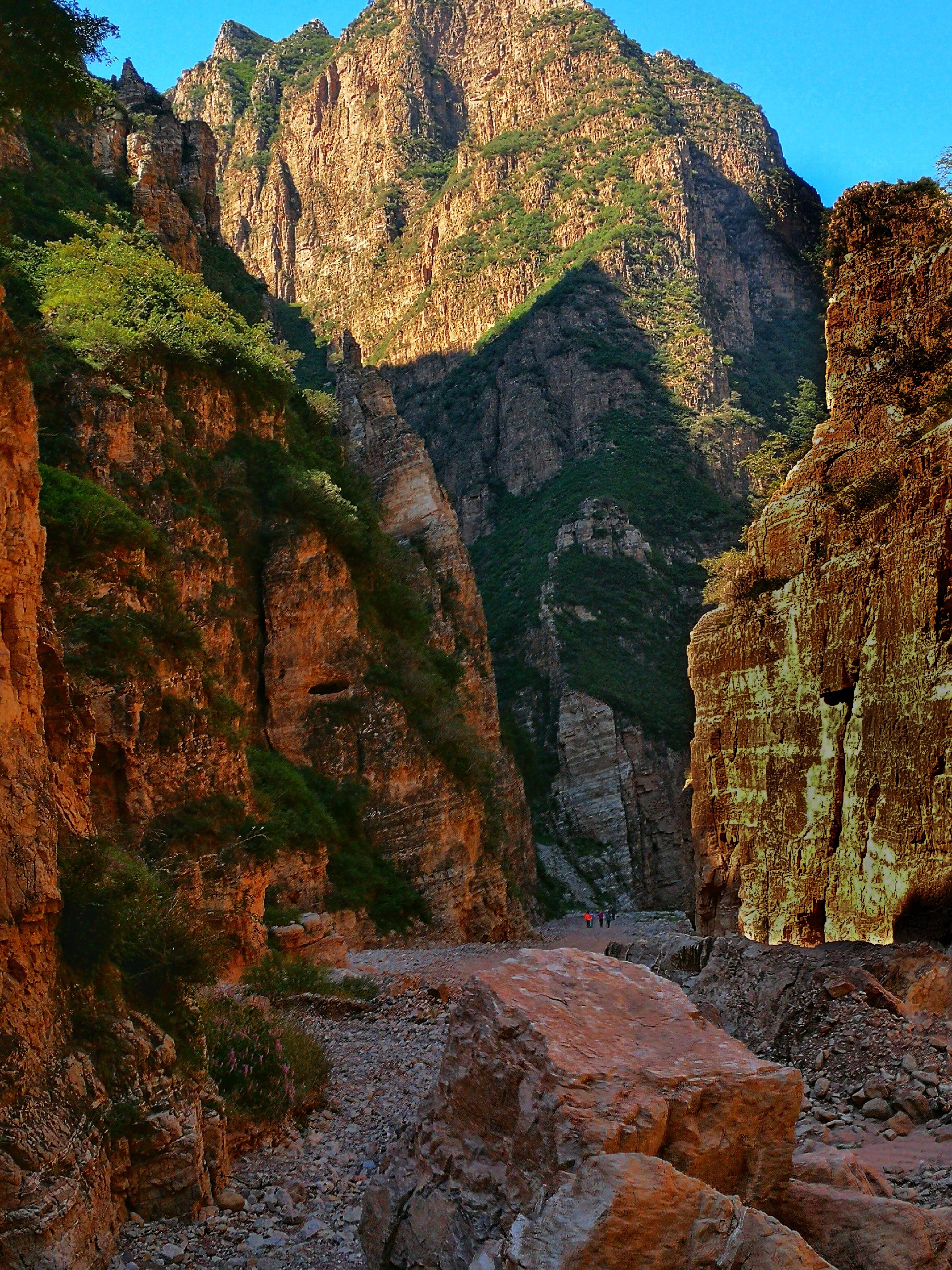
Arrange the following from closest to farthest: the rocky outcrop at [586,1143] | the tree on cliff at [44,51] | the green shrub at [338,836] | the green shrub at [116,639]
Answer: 1. the rocky outcrop at [586,1143]
2. the tree on cliff at [44,51]
3. the green shrub at [116,639]
4. the green shrub at [338,836]

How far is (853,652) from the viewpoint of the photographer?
13.2 m

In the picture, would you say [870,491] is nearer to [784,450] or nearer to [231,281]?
[231,281]

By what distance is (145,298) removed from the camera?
2694cm

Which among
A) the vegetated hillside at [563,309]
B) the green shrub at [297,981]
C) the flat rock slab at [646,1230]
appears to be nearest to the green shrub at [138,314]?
the green shrub at [297,981]

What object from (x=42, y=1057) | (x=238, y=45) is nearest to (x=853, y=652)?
(x=42, y=1057)

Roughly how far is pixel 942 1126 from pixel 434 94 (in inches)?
5298

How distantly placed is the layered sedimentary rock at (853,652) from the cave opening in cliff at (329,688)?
37.2 ft

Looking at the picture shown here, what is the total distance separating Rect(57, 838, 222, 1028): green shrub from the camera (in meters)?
7.04

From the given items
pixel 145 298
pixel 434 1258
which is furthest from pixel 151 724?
pixel 145 298

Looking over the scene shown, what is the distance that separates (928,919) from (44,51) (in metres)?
11.4

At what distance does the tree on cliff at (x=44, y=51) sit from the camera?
8.55 metres

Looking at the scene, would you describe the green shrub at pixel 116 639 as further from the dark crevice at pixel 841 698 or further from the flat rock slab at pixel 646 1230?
the flat rock slab at pixel 646 1230

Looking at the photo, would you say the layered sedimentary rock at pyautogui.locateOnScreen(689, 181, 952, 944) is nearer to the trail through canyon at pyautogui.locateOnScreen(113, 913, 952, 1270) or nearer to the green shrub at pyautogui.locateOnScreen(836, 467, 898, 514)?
the green shrub at pyautogui.locateOnScreen(836, 467, 898, 514)

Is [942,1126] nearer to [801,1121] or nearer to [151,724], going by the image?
[801,1121]
